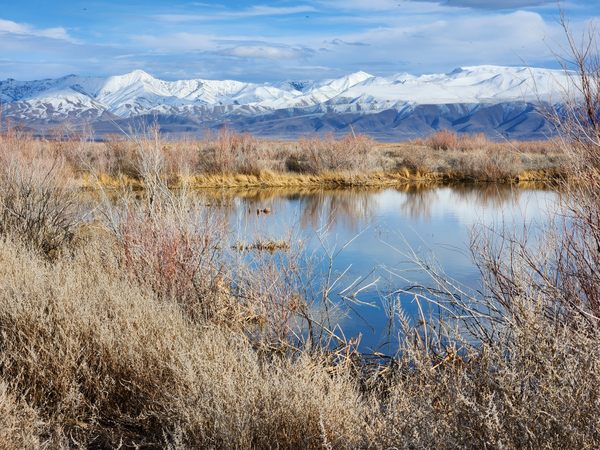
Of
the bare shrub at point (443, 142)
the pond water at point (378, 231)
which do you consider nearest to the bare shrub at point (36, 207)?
the pond water at point (378, 231)

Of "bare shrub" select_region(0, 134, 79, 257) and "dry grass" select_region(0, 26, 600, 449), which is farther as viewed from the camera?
"bare shrub" select_region(0, 134, 79, 257)

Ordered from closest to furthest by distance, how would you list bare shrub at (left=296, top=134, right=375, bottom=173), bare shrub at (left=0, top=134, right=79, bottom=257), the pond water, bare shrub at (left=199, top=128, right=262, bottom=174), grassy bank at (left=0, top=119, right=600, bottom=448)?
1. grassy bank at (left=0, top=119, right=600, bottom=448)
2. the pond water
3. bare shrub at (left=0, top=134, right=79, bottom=257)
4. bare shrub at (left=199, top=128, right=262, bottom=174)
5. bare shrub at (left=296, top=134, right=375, bottom=173)

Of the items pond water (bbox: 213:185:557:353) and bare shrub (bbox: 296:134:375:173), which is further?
bare shrub (bbox: 296:134:375:173)

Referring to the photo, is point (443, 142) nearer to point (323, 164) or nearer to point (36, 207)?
point (323, 164)

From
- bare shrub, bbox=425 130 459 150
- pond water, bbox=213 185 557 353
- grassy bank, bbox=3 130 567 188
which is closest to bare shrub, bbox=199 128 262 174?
grassy bank, bbox=3 130 567 188

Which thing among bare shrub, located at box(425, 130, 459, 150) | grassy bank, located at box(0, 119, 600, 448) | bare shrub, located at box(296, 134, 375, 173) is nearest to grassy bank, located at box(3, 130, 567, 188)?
bare shrub, located at box(296, 134, 375, 173)

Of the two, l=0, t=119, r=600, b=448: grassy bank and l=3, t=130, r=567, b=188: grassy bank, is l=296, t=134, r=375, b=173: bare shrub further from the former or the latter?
l=0, t=119, r=600, b=448: grassy bank

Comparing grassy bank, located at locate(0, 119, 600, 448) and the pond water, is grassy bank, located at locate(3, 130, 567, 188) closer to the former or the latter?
the pond water

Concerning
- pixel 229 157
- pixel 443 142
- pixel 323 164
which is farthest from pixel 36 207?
pixel 443 142

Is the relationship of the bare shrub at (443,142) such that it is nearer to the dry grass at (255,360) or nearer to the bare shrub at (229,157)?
the bare shrub at (229,157)

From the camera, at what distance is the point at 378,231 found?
63.6 feet

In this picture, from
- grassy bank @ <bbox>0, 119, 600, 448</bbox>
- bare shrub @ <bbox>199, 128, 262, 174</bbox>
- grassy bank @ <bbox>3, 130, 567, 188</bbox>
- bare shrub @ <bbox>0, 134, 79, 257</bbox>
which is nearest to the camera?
grassy bank @ <bbox>0, 119, 600, 448</bbox>

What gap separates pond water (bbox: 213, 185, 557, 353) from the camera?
419 inches

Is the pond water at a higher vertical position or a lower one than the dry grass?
lower
